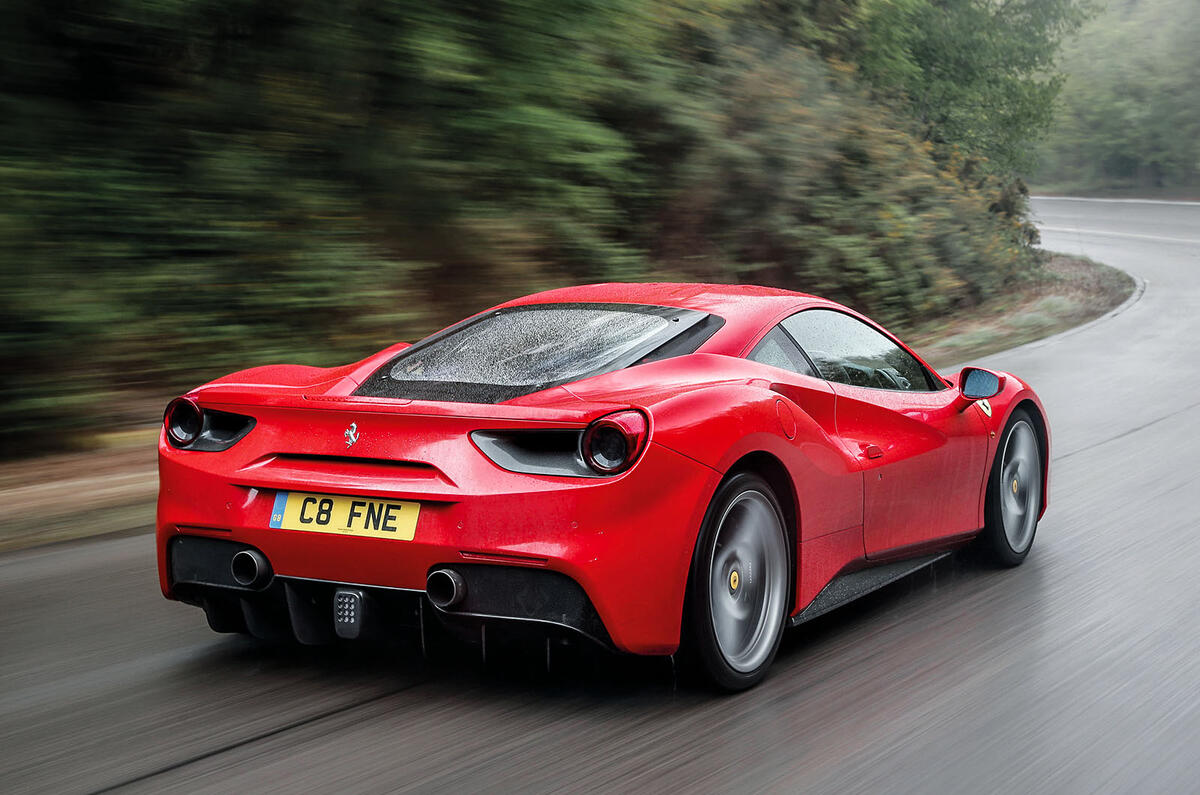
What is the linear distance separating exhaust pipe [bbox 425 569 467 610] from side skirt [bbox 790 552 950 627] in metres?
1.21

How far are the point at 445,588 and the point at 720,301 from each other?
62.4 inches

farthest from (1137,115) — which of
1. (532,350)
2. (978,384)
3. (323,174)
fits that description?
(532,350)

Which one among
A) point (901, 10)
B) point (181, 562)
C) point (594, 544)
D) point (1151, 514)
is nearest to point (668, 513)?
point (594, 544)

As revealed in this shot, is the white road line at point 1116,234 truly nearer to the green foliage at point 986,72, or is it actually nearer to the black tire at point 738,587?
the green foliage at point 986,72

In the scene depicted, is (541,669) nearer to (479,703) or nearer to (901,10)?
(479,703)

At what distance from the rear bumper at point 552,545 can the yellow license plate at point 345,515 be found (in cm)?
2

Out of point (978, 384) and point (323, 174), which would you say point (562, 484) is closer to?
point (978, 384)

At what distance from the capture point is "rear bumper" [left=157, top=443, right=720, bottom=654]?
3381 millimetres

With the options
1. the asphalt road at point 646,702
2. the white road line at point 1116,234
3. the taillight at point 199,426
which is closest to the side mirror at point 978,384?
the asphalt road at point 646,702

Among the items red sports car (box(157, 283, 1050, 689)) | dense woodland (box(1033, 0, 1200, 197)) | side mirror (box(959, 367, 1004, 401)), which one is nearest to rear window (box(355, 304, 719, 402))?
red sports car (box(157, 283, 1050, 689))

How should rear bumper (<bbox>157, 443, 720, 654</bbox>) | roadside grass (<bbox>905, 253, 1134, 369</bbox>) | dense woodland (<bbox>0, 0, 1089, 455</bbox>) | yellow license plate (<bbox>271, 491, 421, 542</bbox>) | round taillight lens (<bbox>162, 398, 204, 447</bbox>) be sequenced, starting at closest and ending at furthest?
rear bumper (<bbox>157, 443, 720, 654</bbox>) < yellow license plate (<bbox>271, 491, 421, 542</bbox>) < round taillight lens (<bbox>162, 398, 204, 447</bbox>) < dense woodland (<bbox>0, 0, 1089, 455</bbox>) < roadside grass (<bbox>905, 253, 1134, 369</bbox>)

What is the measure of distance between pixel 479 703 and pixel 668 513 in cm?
80

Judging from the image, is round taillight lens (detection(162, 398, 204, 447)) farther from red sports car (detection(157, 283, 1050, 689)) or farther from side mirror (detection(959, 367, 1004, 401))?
side mirror (detection(959, 367, 1004, 401))

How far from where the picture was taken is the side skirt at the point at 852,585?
422cm
